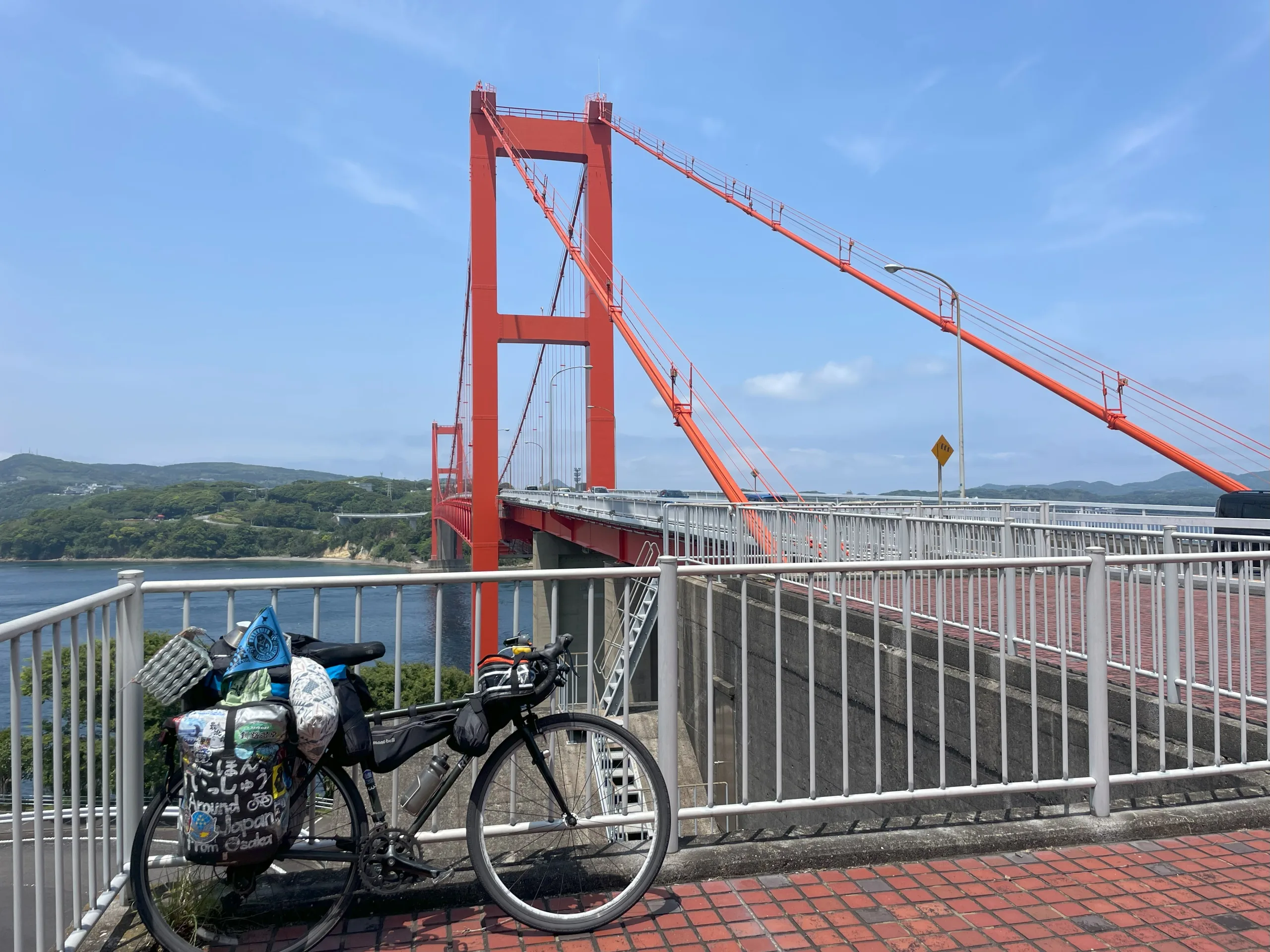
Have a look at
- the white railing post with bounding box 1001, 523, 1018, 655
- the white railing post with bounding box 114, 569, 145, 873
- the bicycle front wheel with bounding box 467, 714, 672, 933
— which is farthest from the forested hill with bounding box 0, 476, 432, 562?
the bicycle front wheel with bounding box 467, 714, 672, 933

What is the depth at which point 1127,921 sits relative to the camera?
253cm

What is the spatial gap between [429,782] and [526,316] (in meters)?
25.7

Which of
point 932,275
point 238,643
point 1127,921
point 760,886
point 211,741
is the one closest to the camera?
point 211,741

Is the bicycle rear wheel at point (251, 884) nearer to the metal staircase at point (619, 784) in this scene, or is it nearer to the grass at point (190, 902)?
the grass at point (190, 902)

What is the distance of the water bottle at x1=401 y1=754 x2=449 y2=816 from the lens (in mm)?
2533

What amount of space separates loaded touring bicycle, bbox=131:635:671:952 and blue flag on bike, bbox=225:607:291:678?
13cm

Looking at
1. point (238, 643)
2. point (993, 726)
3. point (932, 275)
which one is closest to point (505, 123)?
point (932, 275)

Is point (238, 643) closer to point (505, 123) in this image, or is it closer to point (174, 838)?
point (174, 838)

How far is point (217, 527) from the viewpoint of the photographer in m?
45.6

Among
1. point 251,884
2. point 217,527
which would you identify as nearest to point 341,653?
point 251,884

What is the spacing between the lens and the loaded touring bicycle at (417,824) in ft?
7.55

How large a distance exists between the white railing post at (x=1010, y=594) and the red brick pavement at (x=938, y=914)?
4.30 feet

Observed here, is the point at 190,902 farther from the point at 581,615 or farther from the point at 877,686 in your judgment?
the point at 581,615

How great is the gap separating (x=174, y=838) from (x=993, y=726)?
4.70 metres
